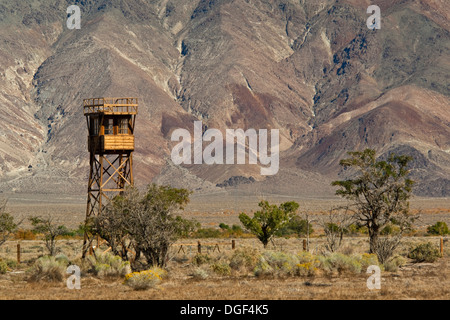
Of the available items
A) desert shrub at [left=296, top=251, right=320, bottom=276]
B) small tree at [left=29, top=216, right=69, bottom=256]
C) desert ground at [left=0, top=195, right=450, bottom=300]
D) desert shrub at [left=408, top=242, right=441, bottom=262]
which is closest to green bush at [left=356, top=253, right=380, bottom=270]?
desert ground at [left=0, top=195, right=450, bottom=300]

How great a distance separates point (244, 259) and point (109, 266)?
590 centimetres

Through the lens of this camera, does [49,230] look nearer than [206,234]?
Yes

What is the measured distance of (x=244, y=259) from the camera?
3428cm

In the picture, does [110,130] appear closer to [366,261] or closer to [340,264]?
[340,264]

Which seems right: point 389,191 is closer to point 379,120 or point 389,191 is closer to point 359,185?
point 359,185

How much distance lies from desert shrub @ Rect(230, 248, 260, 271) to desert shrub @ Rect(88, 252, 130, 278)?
183 inches

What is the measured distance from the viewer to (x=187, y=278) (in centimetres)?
3144

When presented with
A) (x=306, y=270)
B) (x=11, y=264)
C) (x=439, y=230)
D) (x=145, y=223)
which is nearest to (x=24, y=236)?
(x=11, y=264)

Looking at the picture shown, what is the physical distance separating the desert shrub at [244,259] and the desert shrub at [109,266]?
465 centimetres

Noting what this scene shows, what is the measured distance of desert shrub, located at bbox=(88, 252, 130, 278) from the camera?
104 ft

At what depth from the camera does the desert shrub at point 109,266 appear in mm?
31734

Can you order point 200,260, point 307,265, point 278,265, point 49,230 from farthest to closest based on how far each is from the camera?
point 49,230
point 200,260
point 278,265
point 307,265

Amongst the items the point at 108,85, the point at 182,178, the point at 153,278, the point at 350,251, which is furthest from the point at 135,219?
the point at 108,85

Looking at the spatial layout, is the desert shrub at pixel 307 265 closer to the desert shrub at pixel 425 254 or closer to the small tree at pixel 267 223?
the desert shrub at pixel 425 254
